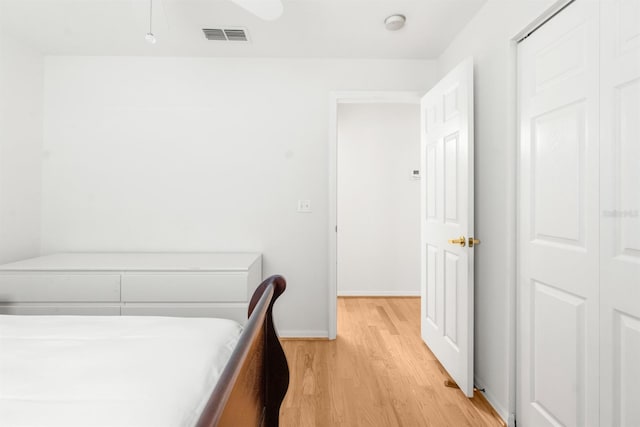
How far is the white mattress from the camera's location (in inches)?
26.9

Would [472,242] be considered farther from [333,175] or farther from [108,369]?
[108,369]

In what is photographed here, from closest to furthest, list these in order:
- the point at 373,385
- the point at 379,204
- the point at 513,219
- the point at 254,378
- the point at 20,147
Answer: the point at 254,378 < the point at 513,219 < the point at 373,385 < the point at 20,147 < the point at 379,204

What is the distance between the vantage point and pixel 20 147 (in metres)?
2.59

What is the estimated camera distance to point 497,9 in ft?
6.06

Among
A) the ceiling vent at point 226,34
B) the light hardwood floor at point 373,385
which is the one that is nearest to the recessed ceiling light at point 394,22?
the ceiling vent at point 226,34

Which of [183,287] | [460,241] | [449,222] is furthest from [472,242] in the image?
[183,287]

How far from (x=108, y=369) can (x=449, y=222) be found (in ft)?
6.42

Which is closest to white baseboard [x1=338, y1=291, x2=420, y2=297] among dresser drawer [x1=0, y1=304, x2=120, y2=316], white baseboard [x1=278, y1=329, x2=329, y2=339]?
white baseboard [x1=278, y1=329, x2=329, y2=339]

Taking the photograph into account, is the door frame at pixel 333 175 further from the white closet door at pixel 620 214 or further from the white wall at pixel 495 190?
the white closet door at pixel 620 214

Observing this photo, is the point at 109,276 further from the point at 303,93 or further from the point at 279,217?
the point at 303,93

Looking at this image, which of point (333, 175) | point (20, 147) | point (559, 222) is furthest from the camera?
point (333, 175)

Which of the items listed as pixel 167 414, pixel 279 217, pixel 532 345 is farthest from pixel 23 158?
pixel 532 345

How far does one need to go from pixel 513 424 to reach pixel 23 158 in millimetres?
3811

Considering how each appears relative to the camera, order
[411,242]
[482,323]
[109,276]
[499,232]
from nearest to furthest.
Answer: [499,232]
[482,323]
[109,276]
[411,242]
